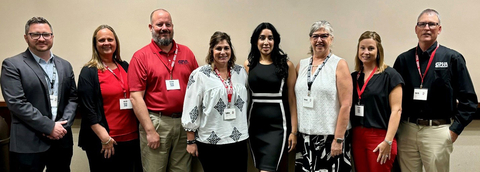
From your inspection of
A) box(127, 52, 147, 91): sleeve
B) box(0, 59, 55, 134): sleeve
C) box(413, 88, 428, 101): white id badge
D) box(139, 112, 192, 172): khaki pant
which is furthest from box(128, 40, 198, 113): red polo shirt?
box(413, 88, 428, 101): white id badge

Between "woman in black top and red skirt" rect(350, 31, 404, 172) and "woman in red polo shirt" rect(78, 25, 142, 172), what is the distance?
192 centimetres

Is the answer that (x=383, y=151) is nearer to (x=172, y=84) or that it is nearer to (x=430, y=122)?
(x=430, y=122)

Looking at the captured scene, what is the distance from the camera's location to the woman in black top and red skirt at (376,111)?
2102 mm

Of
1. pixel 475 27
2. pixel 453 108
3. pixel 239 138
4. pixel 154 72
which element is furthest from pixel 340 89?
pixel 475 27

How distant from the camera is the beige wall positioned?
2703 mm

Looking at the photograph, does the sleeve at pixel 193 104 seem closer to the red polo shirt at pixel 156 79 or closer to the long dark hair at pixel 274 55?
the red polo shirt at pixel 156 79

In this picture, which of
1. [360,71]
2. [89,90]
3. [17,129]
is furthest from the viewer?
[360,71]

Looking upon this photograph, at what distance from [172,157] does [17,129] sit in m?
1.15

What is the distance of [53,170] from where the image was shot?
208cm

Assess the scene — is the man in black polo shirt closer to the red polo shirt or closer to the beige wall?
the beige wall

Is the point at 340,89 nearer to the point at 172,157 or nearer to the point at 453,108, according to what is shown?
the point at 453,108

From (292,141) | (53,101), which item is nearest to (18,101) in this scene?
(53,101)

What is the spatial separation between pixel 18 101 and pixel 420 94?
3.07 meters

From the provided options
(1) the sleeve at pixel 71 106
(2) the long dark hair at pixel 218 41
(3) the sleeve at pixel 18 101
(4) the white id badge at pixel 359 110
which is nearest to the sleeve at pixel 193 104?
(2) the long dark hair at pixel 218 41
